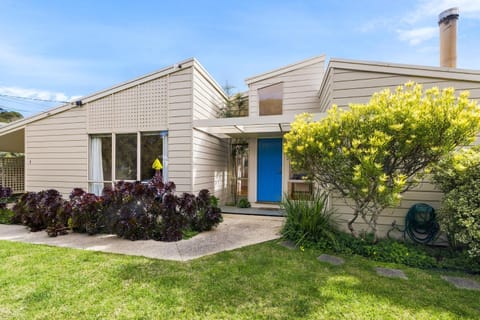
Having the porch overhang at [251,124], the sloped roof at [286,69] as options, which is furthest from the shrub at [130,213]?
the sloped roof at [286,69]

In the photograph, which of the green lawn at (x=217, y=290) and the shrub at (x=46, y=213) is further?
the shrub at (x=46, y=213)

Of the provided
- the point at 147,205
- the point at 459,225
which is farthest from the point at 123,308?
the point at 459,225

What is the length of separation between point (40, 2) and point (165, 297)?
1024 centimetres

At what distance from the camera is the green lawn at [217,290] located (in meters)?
2.35

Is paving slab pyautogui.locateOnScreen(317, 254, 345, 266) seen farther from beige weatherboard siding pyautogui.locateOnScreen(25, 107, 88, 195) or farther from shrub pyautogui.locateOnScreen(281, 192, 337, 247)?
beige weatherboard siding pyautogui.locateOnScreen(25, 107, 88, 195)

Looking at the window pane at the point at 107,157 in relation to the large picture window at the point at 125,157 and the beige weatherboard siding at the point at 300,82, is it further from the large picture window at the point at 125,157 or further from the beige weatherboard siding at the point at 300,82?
the beige weatherboard siding at the point at 300,82

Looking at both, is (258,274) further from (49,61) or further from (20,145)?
(49,61)

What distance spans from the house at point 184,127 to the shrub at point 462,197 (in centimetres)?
106

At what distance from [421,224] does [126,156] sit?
7.36 m

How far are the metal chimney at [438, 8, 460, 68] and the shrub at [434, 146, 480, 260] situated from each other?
2.61 m

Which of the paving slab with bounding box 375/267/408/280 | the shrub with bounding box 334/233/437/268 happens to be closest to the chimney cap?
the shrub with bounding box 334/233/437/268

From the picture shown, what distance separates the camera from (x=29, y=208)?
541 centimetres

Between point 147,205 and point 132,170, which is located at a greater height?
point 132,170

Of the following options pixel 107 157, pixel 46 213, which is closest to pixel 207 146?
pixel 107 157
